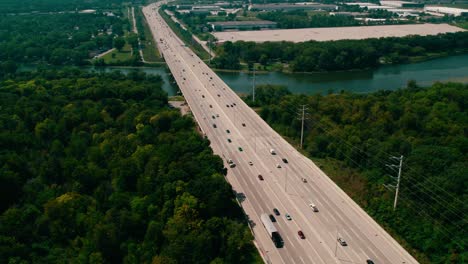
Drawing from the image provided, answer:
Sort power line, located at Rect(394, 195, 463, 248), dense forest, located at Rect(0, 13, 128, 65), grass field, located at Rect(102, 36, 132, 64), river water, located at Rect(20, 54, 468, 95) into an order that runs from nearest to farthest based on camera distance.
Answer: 1. power line, located at Rect(394, 195, 463, 248)
2. river water, located at Rect(20, 54, 468, 95)
3. dense forest, located at Rect(0, 13, 128, 65)
4. grass field, located at Rect(102, 36, 132, 64)

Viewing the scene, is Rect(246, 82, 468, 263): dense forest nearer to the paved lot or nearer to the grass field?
the grass field

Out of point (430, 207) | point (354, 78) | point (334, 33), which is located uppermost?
point (334, 33)

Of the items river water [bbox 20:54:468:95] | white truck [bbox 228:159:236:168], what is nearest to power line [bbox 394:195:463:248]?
white truck [bbox 228:159:236:168]

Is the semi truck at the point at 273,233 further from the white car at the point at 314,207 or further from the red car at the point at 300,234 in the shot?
the white car at the point at 314,207

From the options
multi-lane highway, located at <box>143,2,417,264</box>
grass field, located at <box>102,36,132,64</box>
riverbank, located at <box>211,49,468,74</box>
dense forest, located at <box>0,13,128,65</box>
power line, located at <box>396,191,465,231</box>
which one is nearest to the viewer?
multi-lane highway, located at <box>143,2,417,264</box>

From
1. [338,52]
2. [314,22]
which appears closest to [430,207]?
[338,52]

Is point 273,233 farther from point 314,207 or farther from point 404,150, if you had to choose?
point 404,150
